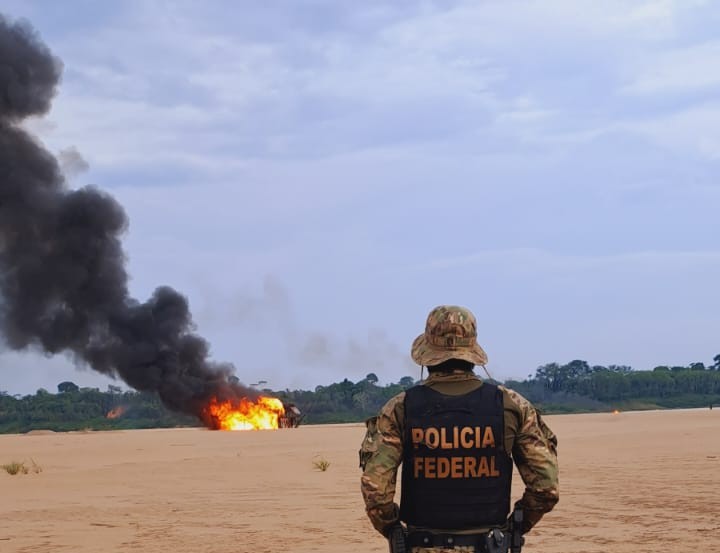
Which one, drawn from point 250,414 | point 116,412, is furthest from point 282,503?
point 116,412

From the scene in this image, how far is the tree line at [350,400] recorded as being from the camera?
80562 millimetres

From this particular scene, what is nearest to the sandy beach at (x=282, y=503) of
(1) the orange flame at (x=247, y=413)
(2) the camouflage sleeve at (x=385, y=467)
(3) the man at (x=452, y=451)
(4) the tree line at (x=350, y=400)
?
(3) the man at (x=452, y=451)

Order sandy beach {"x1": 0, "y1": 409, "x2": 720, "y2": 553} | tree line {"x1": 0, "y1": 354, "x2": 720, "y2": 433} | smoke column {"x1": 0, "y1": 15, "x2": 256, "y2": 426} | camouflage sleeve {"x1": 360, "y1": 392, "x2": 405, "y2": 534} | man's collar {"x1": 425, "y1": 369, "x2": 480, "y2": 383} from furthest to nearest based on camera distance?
1. tree line {"x1": 0, "y1": 354, "x2": 720, "y2": 433}
2. smoke column {"x1": 0, "y1": 15, "x2": 256, "y2": 426}
3. sandy beach {"x1": 0, "y1": 409, "x2": 720, "y2": 553}
4. man's collar {"x1": 425, "y1": 369, "x2": 480, "y2": 383}
5. camouflage sleeve {"x1": 360, "y1": 392, "x2": 405, "y2": 534}

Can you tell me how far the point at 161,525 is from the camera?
12891mm

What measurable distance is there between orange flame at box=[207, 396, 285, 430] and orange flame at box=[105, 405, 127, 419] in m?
27.3

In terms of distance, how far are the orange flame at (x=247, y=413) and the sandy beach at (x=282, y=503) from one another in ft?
97.0

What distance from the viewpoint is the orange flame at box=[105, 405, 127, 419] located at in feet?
271

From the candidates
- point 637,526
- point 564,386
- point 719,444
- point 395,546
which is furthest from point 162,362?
point 564,386

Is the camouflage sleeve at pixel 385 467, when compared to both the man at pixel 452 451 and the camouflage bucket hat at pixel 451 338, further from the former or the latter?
the camouflage bucket hat at pixel 451 338

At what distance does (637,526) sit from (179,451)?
771 inches

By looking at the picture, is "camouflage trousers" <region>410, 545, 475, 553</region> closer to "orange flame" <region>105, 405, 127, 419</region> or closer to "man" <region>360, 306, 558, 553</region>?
"man" <region>360, 306, 558, 553</region>

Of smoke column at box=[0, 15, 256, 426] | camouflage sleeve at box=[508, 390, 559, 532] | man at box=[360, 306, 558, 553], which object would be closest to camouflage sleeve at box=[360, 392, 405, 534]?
man at box=[360, 306, 558, 553]

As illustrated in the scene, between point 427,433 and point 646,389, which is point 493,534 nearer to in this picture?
point 427,433

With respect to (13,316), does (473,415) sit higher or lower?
lower
